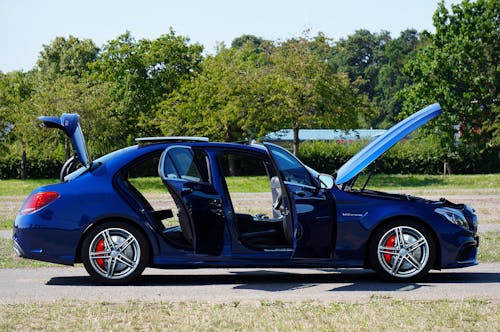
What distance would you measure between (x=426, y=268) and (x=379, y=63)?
387 feet

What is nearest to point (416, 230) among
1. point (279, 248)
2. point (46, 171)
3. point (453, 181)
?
point (279, 248)

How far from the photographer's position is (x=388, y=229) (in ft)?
30.8

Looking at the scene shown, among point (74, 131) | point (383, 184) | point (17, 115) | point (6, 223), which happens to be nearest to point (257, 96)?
point (383, 184)

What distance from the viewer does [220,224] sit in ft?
30.5

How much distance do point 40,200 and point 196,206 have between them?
1.63 metres

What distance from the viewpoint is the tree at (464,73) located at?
5153 cm

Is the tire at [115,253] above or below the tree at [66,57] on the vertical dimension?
below

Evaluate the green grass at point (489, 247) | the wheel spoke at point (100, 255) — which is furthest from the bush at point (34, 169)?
the wheel spoke at point (100, 255)

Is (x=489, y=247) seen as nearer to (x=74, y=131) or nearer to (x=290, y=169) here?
(x=290, y=169)

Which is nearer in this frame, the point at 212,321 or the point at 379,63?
the point at 212,321

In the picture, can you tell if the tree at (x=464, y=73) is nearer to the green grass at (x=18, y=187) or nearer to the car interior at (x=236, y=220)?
the green grass at (x=18, y=187)

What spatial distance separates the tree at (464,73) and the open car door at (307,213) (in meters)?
43.0

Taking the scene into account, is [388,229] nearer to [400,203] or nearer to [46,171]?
[400,203]

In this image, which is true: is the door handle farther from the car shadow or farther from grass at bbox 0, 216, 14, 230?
grass at bbox 0, 216, 14, 230
